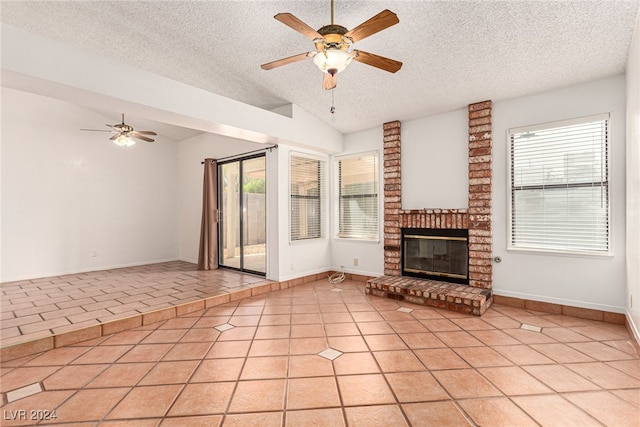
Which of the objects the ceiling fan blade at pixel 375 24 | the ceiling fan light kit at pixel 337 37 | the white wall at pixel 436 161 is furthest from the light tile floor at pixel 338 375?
the ceiling fan blade at pixel 375 24

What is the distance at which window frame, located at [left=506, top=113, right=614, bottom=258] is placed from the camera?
3193mm

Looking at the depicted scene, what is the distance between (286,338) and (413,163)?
3.23 meters

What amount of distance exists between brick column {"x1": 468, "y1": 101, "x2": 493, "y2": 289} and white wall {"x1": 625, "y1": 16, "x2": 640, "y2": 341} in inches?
49.9

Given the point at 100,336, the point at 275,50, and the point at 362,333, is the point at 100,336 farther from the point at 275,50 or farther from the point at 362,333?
the point at 275,50


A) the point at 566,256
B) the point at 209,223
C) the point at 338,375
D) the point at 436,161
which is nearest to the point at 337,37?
the point at 338,375

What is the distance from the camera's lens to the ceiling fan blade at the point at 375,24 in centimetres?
194

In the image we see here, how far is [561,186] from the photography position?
3.49 m

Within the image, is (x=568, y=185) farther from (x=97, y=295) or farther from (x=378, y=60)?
(x=97, y=295)

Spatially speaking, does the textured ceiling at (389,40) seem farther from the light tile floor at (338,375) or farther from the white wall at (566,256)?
the light tile floor at (338,375)

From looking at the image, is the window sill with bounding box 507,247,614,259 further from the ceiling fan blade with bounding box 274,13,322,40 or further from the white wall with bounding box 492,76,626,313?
the ceiling fan blade with bounding box 274,13,322,40

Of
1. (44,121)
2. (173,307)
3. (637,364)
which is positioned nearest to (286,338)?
(173,307)

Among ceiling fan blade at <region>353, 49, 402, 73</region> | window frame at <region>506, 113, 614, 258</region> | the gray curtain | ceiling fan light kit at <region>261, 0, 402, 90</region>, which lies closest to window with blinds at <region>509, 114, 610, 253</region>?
window frame at <region>506, 113, 614, 258</region>

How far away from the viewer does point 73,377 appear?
220 centimetres

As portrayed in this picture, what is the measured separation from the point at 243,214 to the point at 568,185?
4784 millimetres
